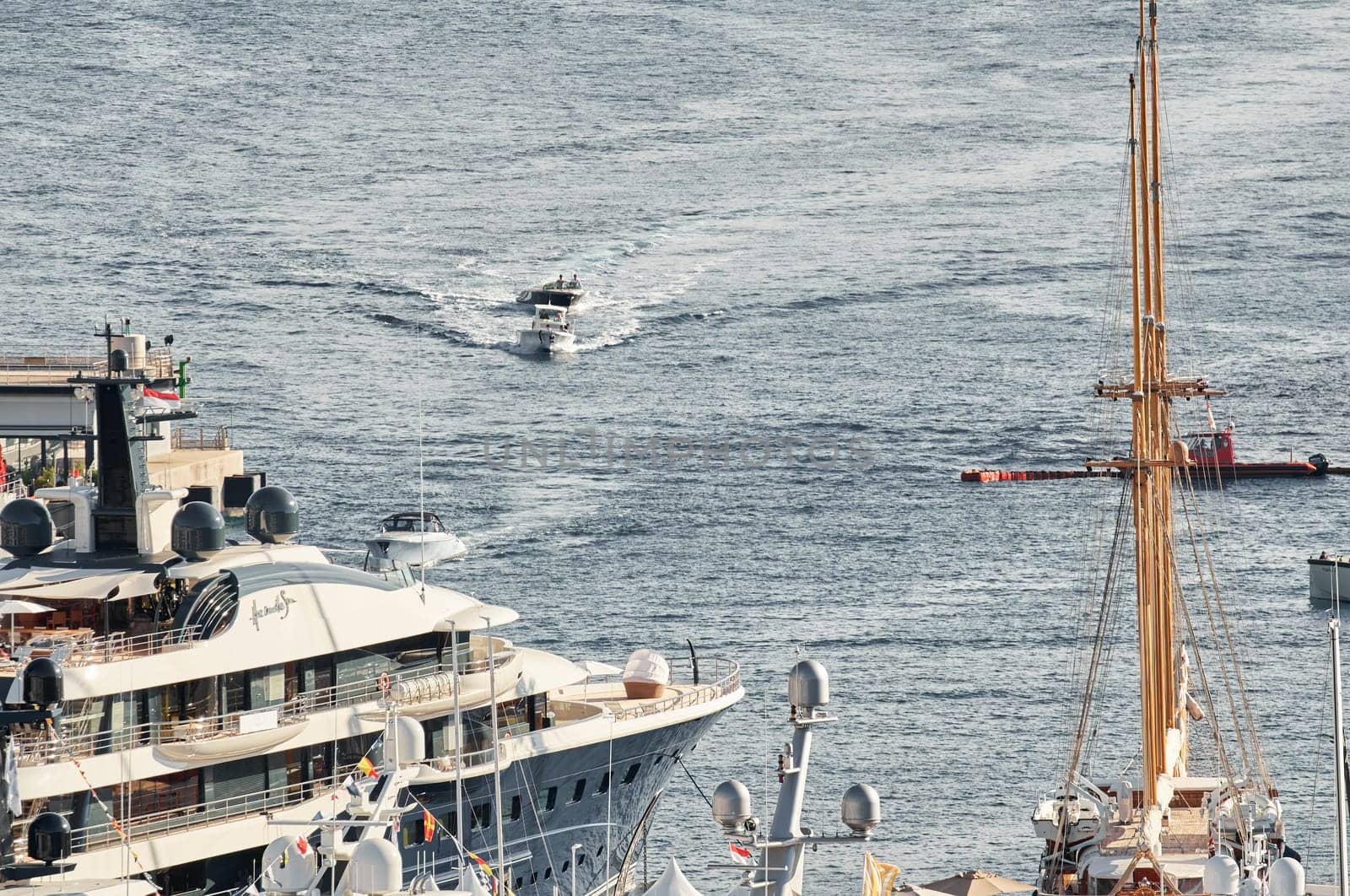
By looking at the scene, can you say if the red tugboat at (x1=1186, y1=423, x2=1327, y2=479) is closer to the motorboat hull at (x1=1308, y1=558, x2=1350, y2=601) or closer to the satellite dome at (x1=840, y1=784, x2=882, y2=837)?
the motorboat hull at (x1=1308, y1=558, x2=1350, y2=601)

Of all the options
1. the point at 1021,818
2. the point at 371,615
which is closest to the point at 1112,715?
the point at 1021,818

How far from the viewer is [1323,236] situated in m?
189

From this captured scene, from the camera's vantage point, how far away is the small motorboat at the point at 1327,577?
107062 millimetres

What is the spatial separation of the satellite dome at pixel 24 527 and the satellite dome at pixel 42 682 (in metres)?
13.2

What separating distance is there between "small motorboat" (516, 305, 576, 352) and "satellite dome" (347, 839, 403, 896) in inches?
5286

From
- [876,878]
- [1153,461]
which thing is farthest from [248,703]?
[1153,461]

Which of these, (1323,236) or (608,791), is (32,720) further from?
(1323,236)

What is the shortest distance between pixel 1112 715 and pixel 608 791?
123 feet

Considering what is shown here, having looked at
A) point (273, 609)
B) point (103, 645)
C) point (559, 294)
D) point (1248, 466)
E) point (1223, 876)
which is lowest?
point (1223, 876)

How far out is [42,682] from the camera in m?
38.3

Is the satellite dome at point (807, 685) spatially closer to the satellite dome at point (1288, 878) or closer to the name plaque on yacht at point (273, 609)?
the satellite dome at point (1288, 878)

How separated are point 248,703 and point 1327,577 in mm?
69620

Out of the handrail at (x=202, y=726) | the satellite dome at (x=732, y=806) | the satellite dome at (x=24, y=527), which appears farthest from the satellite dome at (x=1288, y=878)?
the satellite dome at (x=24, y=527)

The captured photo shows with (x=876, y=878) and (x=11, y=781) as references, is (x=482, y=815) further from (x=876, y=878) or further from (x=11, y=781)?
(x=11, y=781)
